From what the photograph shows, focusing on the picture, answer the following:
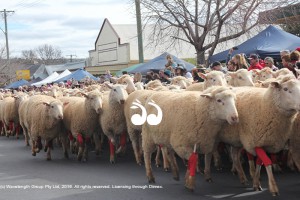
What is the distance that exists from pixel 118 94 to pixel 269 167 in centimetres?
426

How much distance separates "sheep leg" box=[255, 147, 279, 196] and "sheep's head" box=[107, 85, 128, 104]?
389 centimetres

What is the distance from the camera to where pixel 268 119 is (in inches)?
229

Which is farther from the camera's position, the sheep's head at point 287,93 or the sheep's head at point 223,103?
the sheep's head at point 223,103

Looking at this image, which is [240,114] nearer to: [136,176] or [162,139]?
[162,139]

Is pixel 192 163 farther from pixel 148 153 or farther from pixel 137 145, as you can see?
pixel 137 145

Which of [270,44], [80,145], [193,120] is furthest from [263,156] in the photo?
[270,44]

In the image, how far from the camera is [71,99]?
429 inches

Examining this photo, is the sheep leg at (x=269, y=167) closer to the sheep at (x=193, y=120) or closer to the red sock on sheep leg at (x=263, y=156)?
the red sock on sheep leg at (x=263, y=156)

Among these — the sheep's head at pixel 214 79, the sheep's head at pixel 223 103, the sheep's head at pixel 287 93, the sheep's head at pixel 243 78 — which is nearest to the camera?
the sheep's head at pixel 287 93

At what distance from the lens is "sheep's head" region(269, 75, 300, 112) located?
215 inches

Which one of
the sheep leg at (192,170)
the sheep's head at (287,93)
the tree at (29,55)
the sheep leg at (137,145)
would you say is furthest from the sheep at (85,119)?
the tree at (29,55)

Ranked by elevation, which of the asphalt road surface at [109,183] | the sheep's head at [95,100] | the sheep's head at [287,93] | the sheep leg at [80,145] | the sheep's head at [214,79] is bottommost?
the asphalt road surface at [109,183]

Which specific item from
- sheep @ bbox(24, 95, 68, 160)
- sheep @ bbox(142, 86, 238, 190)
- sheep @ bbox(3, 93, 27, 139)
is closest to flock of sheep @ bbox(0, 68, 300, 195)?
sheep @ bbox(142, 86, 238, 190)

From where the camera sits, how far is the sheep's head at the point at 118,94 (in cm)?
921
